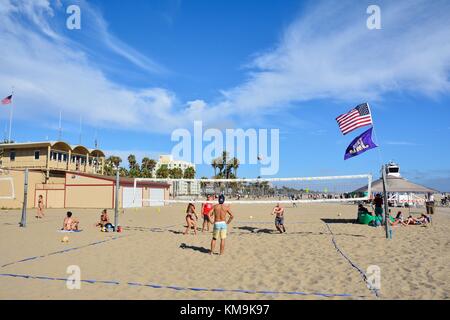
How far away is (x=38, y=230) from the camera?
46.4 feet

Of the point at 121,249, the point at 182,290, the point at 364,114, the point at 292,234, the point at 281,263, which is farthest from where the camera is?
the point at 292,234

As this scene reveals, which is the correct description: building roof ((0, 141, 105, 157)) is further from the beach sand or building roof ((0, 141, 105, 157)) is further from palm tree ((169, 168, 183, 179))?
palm tree ((169, 168, 183, 179))

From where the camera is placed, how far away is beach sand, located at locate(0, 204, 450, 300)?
19.3 ft

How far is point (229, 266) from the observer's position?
7922mm

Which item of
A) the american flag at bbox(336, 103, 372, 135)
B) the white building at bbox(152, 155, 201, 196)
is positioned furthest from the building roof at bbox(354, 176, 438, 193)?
the white building at bbox(152, 155, 201, 196)

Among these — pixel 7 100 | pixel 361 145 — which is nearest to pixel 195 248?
pixel 361 145

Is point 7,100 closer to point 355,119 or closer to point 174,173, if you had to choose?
point 355,119

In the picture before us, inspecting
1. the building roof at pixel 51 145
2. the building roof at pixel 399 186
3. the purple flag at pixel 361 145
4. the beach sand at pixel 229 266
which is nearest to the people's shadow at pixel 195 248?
the beach sand at pixel 229 266

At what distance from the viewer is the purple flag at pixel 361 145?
12133mm

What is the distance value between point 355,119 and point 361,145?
3.07 ft

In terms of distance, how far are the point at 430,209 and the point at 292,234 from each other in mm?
13590
